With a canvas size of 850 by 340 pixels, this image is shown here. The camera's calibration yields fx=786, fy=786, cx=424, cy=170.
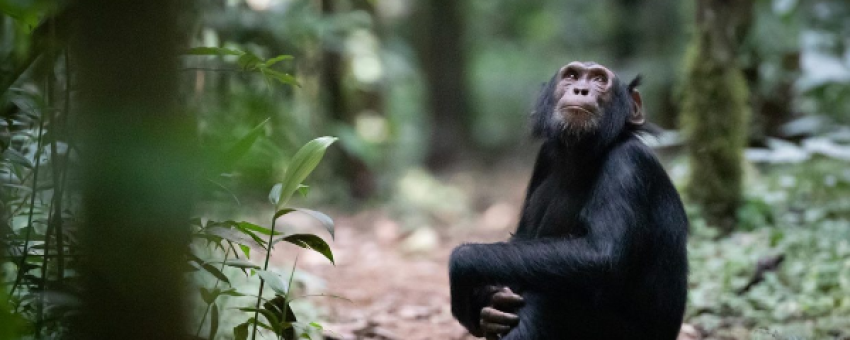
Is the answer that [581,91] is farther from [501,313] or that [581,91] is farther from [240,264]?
[240,264]

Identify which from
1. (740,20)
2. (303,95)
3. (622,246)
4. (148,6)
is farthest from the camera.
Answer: (303,95)

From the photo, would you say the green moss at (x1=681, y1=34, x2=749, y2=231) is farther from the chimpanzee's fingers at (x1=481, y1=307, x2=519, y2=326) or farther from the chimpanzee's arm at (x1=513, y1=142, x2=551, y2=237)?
the chimpanzee's fingers at (x1=481, y1=307, x2=519, y2=326)

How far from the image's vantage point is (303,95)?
32.9 ft

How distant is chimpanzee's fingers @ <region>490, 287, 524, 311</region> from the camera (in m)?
3.42

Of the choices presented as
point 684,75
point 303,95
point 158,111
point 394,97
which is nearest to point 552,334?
point 158,111

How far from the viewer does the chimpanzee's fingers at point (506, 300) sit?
3418 millimetres

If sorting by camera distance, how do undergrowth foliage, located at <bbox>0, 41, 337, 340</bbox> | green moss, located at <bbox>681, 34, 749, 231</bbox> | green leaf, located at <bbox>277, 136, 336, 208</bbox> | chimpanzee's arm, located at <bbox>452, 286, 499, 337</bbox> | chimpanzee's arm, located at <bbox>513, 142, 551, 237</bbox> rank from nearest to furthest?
undergrowth foliage, located at <bbox>0, 41, 337, 340</bbox>, green leaf, located at <bbox>277, 136, 336, 208</bbox>, chimpanzee's arm, located at <bbox>452, 286, 499, 337</bbox>, chimpanzee's arm, located at <bbox>513, 142, 551, 237</bbox>, green moss, located at <bbox>681, 34, 749, 231</bbox>

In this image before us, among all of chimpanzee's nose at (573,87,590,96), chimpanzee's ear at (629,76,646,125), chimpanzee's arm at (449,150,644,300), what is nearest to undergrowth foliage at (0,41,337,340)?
chimpanzee's arm at (449,150,644,300)

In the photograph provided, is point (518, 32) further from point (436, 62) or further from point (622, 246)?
point (622, 246)

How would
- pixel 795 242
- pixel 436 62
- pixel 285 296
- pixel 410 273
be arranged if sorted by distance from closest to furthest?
pixel 285 296 < pixel 795 242 < pixel 410 273 < pixel 436 62

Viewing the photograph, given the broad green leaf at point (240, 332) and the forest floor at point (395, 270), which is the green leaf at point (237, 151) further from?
the forest floor at point (395, 270)

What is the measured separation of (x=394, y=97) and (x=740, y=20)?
535 inches

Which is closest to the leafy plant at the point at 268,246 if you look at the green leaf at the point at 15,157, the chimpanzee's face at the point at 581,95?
the green leaf at the point at 15,157

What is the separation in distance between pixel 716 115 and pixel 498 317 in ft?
13.5
